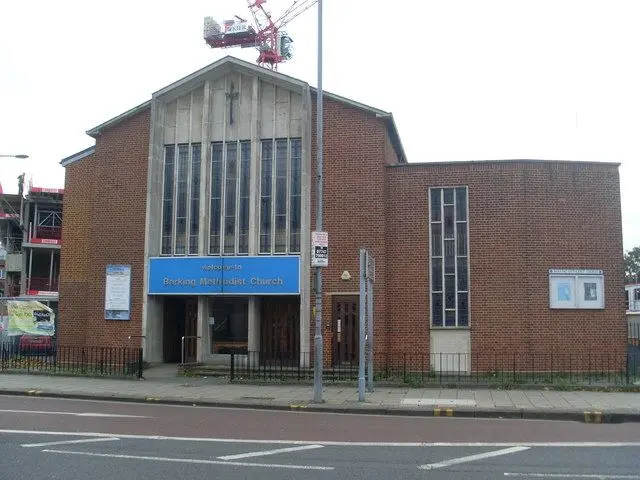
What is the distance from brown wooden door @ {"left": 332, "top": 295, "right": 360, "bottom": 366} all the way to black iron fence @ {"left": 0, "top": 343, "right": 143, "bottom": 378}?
574 cm

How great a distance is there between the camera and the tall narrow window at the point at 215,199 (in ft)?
68.2

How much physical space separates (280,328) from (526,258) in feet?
25.7

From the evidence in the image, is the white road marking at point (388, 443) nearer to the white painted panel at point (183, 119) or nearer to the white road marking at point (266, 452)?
the white road marking at point (266, 452)

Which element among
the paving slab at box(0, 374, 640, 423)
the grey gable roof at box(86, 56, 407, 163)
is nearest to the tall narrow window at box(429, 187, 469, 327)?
the grey gable roof at box(86, 56, 407, 163)

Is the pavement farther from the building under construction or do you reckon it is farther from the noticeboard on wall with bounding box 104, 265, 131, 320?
the building under construction

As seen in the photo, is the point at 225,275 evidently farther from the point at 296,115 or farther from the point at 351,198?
the point at 296,115

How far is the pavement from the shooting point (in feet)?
41.2

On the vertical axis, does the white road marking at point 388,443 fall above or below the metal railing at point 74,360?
below

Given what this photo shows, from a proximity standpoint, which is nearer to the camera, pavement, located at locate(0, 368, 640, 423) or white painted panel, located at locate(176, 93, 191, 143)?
pavement, located at locate(0, 368, 640, 423)

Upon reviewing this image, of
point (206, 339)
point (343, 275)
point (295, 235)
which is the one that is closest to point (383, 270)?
point (343, 275)

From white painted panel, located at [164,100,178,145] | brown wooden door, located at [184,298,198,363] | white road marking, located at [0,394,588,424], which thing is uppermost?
white painted panel, located at [164,100,178,145]

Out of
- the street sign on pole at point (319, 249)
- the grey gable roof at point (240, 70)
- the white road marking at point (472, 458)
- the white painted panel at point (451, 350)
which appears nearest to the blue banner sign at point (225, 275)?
the white painted panel at point (451, 350)

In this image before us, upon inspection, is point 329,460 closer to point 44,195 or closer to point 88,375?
point 88,375

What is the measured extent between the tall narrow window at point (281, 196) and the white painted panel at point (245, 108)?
1.13m
